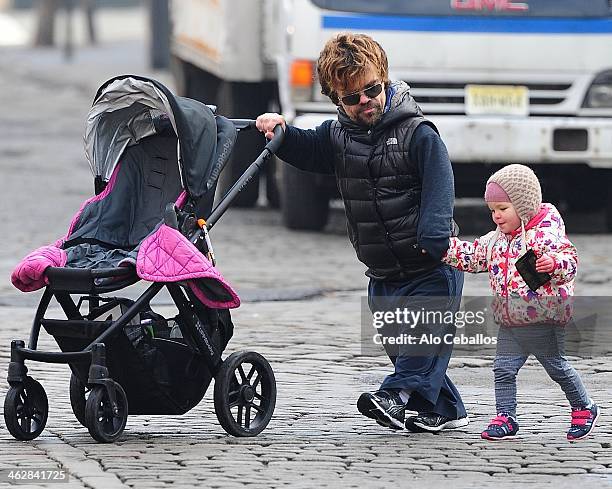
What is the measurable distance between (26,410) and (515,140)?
696cm

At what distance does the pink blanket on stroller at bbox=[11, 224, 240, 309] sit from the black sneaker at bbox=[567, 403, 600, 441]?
1.31 meters

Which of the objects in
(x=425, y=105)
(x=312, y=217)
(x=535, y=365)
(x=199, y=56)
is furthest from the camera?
(x=199, y=56)

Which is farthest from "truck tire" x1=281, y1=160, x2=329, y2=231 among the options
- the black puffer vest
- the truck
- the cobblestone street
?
the black puffer vest

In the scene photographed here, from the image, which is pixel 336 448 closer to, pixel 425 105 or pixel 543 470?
pixel 543 470

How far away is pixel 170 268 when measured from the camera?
252 inches

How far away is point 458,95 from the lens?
13188 mm

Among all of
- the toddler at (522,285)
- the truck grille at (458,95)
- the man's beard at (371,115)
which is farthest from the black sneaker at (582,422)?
the truck grille at (458,95)

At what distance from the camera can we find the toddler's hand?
253 inches

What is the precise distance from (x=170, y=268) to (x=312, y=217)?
786cm

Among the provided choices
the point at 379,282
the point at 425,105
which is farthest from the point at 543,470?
the point at 425,105

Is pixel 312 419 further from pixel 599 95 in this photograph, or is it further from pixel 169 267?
pixel 599 95

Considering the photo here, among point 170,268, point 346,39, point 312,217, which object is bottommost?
point 312,217

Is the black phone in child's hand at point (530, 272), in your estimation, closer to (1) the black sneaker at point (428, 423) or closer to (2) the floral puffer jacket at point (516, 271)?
(2) the floral puffer jacket at point (516, 271)

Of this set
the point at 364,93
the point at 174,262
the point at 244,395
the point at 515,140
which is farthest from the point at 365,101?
the point at 515,140
